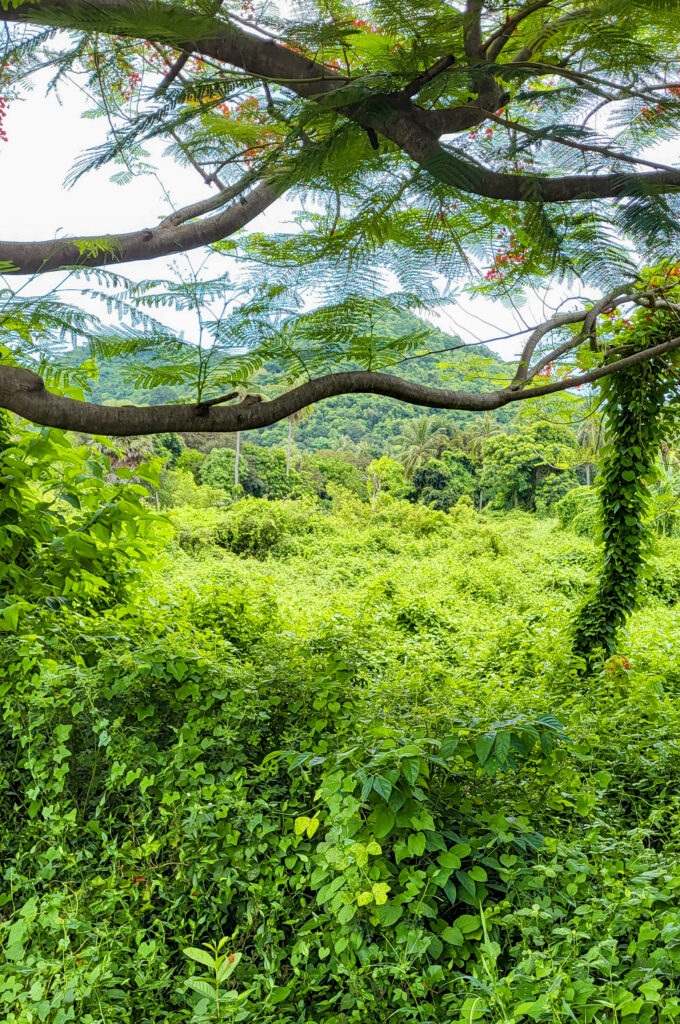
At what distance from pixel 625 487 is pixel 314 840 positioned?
3.21 m

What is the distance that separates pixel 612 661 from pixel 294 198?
10.9 feet

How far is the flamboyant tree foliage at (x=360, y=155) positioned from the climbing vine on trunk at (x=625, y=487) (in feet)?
7.80

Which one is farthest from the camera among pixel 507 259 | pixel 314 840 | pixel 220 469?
pixel 220 469

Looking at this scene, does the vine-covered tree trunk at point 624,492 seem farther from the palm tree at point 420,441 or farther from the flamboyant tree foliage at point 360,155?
the palm tree at point 420,441

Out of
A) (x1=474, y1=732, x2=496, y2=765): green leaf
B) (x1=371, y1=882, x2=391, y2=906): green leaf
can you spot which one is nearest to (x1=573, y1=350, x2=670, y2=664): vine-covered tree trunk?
(x1=474, y1=732, x2=496, y2=765): green leaf

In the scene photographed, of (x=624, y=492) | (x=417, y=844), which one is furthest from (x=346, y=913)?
(x=624, y=492)

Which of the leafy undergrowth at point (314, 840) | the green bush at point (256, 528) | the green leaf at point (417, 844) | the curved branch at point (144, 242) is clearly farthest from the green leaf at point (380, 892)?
the green bush at point (256, 528)

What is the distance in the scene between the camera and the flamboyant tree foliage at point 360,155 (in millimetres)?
1506

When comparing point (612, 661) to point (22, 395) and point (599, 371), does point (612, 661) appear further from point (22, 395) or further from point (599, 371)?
point (22, 395)

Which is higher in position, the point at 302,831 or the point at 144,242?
the point at 144,242

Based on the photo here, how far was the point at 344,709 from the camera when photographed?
8.24 feet

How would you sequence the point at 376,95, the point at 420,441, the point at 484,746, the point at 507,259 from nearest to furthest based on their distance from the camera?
the point at 376,95, the point at 484,746, the point at 507,259, the point at 420,441

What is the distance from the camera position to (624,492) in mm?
4422

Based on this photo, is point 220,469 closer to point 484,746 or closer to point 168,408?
point 168,408
